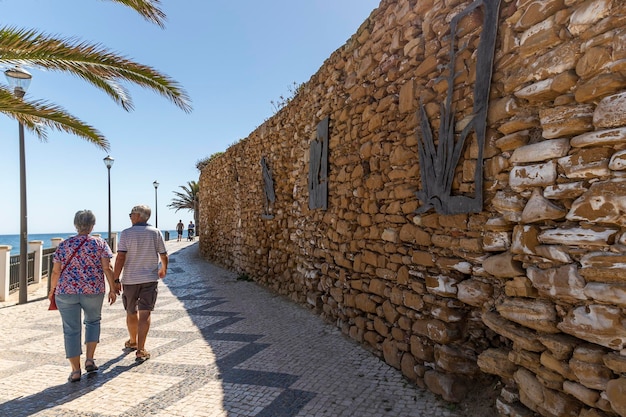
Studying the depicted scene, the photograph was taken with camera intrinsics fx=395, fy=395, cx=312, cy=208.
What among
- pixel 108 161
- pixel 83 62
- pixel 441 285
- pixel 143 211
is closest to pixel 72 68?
pixel 83 62

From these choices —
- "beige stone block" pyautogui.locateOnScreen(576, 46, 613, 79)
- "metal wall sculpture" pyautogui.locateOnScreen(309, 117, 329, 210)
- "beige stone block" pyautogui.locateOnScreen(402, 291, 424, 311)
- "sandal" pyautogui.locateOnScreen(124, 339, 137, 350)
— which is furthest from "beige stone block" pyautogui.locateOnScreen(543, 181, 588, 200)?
"sandal" pyautogui.locateOnScreen(124, 339, 137, 350)

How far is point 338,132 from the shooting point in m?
4.74

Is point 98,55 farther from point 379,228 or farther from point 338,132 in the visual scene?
point 379,228

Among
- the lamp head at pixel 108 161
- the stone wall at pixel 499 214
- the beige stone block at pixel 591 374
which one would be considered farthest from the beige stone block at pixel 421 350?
the lamp head at pixel 108 161

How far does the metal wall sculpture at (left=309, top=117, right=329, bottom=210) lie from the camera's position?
4.98 metres

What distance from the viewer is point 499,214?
2.36 meters

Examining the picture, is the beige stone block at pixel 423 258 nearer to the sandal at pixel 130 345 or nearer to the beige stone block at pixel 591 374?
the beige stone block at pixel 591 374

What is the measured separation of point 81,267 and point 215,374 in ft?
4.75

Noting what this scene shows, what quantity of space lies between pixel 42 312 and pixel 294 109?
5.03 m

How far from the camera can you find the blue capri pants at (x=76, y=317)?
3.21m

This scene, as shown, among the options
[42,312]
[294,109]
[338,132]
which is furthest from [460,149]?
[42,312]

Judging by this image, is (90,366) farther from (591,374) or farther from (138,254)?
(591,374)

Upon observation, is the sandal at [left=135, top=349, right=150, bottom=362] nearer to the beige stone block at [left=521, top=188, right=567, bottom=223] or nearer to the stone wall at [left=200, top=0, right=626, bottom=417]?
the stone wall at [left=200, top=0, right=626, bottom=417]

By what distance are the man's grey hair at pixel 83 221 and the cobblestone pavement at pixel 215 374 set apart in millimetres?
1237
